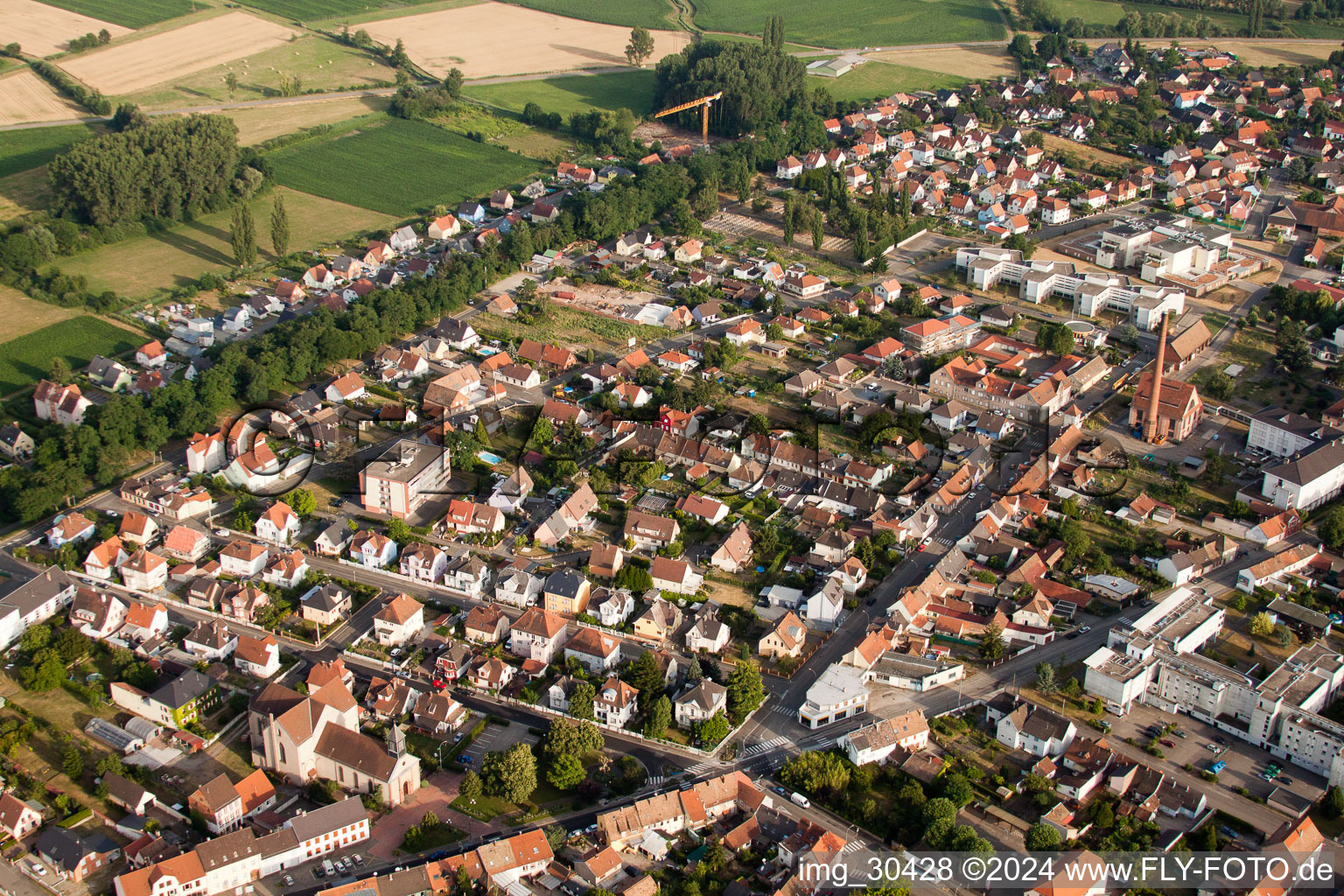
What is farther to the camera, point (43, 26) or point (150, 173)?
point (43, 26)

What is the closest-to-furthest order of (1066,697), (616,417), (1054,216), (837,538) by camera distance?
(1066,697), (837,538), (616,417), (1054,216)

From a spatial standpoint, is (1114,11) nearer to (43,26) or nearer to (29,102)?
(29,102)

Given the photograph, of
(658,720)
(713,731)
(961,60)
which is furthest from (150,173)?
(961,60)

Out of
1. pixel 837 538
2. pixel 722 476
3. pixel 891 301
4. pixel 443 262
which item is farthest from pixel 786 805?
pixel 443 262

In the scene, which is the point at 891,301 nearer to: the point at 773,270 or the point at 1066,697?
the point at 773,270

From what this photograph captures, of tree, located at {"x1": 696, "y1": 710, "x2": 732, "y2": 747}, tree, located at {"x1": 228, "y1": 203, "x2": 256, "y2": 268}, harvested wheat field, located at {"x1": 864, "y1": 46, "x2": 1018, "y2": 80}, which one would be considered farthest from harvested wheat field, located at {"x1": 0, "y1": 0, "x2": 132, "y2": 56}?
tree, located at {"x1": 696, "y1": 710, "x2": 732, "y2": 747}
